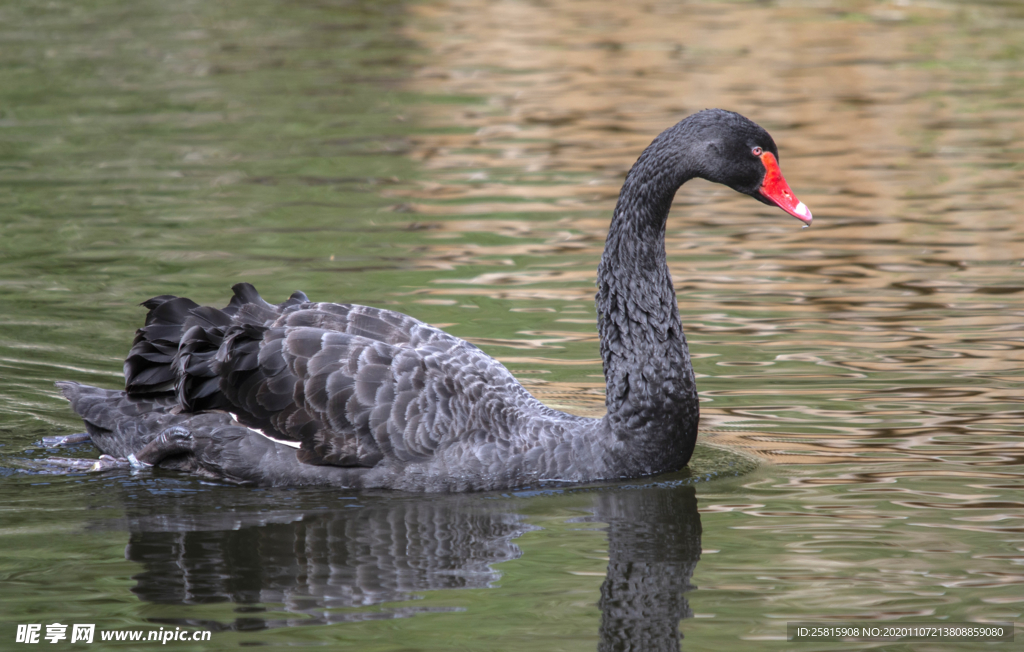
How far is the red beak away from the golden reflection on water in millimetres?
1525

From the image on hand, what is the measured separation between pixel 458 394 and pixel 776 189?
2.10 m

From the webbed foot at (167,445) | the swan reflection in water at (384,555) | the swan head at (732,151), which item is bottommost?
the swan reflection in water at (384,555)

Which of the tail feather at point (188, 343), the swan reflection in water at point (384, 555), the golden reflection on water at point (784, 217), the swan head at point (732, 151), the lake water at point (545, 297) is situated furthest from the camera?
the golden reflection on water at point (784, 217)

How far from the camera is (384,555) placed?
645 cm

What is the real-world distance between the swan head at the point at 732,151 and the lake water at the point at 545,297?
1694mm

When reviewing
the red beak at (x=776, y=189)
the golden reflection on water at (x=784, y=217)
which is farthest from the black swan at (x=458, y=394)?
the golden reflection on water at (x=784, y=217)

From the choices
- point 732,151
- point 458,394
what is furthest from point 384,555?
point 732,151

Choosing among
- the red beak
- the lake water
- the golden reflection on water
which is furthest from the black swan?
the golden reflection on water

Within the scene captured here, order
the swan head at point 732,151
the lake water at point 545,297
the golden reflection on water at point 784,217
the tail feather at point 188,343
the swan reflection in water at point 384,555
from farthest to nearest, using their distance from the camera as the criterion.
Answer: the golden reflection on water at point 784,217
the tail feather at point 188,343
the swan head at point 732,151
the lake water at point 545,297
the swan reflection in water at point 384,555

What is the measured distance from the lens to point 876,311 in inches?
425

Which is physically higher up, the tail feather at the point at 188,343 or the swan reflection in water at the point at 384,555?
the tail feather at the point at 188,343

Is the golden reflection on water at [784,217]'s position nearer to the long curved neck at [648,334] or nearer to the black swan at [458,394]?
the long curved neck at [648,334]

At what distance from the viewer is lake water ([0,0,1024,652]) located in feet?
Answer: 19.7

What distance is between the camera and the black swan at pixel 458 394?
7301 mm
